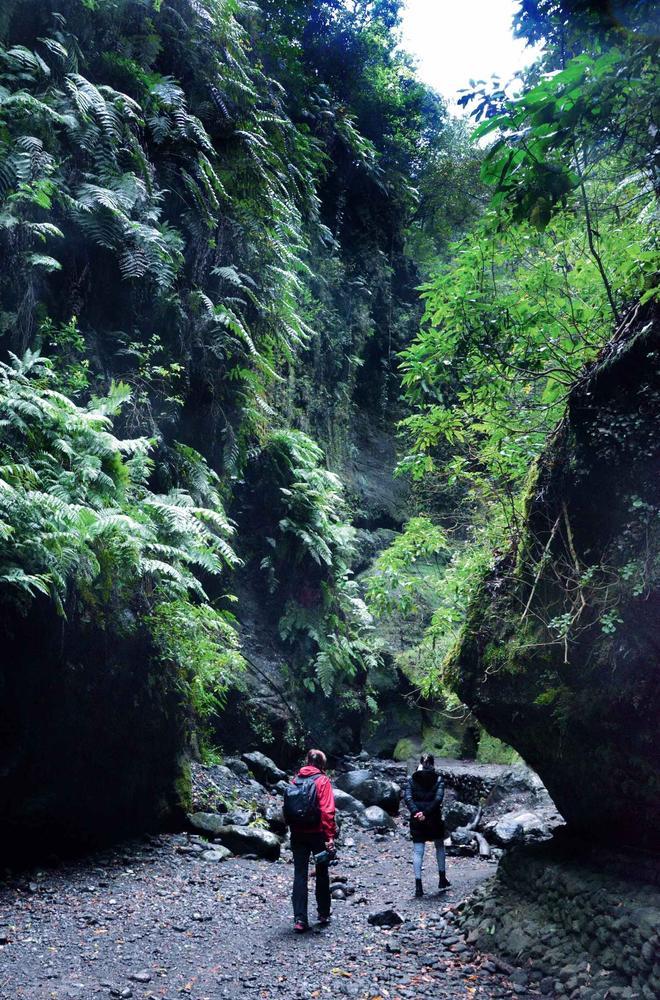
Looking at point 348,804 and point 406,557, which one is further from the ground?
point 406,557

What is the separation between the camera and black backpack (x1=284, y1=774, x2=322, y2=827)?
5.92 metres

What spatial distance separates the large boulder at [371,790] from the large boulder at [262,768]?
72.9 inches

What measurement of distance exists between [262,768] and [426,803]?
4.19 metres

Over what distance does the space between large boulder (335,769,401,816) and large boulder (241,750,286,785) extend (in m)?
1.85

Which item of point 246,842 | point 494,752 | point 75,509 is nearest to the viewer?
point 75,509

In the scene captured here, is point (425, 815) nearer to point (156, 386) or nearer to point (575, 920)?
point (575, 920)

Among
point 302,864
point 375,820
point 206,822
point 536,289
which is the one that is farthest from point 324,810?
point 375,820

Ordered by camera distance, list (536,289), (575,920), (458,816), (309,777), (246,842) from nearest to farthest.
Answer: (575,920), (309,777), (536,289), (246,842), (458,816)

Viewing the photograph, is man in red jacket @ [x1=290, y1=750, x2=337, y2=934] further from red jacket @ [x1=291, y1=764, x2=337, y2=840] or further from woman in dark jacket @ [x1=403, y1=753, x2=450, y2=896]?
woman in dark jacket @ [x1=403, y1=753, x2=450, y2=896]

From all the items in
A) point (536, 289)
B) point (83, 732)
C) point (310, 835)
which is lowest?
point (310, 835)

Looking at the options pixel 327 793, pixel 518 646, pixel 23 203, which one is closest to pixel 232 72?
pixel 23 203

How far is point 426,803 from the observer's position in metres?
7.80

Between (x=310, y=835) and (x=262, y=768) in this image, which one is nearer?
(x=310, y=835)

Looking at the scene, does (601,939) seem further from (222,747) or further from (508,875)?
(222,747)
